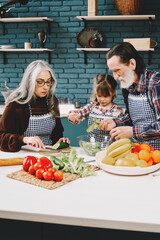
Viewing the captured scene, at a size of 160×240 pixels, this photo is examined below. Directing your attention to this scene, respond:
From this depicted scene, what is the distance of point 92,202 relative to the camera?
1258mm

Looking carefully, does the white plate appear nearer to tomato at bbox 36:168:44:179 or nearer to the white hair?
tomato at bbox 36:168:44:179

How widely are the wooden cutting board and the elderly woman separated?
0.59m

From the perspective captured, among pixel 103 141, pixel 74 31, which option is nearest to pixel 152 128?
pixel 103 141

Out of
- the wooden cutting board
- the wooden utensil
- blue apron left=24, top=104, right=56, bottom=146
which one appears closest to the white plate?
the wooden cutting board

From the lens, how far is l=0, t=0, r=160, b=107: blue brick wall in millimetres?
4355

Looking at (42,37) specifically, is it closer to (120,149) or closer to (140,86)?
(140,86)

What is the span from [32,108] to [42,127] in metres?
0.18

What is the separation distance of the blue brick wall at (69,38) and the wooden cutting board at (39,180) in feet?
10.1

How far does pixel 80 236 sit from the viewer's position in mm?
1590

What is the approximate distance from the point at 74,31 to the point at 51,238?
3.61 meters

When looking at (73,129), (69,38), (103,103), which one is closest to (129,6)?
(69,38)

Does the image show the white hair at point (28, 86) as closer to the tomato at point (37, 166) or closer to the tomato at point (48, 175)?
the tomato at point (37, 166)

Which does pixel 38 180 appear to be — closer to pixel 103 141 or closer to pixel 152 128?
pixel 103 141

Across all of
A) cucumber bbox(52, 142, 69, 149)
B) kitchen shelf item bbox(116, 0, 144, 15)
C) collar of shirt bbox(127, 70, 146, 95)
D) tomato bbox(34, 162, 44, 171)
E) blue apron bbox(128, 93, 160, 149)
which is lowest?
cucumber bbox(52, 142, 69, 149)
